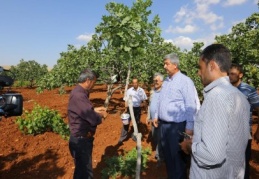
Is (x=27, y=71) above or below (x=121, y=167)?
above

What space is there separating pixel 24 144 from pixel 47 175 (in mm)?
1831

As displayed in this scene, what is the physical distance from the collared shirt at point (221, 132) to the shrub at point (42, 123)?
5955 mm

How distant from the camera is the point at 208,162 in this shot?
185 cm

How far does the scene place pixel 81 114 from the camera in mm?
3871

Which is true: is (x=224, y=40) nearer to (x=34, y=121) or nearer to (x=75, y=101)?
(x=34, y=121)

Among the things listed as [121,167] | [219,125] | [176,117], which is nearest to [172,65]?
[176,117]

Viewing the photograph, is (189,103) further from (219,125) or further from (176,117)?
(219,125)

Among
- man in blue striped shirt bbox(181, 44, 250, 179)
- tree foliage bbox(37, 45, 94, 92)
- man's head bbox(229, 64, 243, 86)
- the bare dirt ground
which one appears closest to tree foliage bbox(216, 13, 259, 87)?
the bare dirt ground

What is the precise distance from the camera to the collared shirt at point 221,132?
5.90 feet

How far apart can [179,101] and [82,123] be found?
1.57 meters

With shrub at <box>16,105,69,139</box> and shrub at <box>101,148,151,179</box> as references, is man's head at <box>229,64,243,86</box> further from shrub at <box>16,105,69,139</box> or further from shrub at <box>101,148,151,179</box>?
shrub at <box>16,105,69,139</box>

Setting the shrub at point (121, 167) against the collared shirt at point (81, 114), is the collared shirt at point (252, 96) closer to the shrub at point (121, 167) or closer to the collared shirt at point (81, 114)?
the collared shirt at point (81, 114)

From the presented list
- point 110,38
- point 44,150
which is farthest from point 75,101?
point 44,150

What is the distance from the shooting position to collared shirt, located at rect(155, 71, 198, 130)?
4.13 metres
